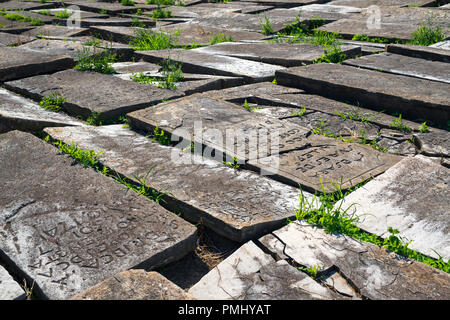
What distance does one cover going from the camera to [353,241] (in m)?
2.30

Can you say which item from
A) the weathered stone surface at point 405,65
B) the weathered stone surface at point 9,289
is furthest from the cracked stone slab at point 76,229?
the weathered stone surface at point 405,65

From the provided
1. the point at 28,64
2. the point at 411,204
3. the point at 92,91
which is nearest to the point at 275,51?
the point at 92,91

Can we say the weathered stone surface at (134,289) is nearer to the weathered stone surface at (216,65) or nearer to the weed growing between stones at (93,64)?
the weathered stone surface at (216,65)

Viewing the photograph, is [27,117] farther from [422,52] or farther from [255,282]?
[422,52]

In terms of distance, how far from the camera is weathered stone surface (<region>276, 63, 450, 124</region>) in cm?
381

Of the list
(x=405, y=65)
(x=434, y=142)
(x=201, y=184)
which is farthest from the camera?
(x=405, y=65)

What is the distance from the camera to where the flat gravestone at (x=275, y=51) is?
527 centimetres

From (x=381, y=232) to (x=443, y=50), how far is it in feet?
12.1

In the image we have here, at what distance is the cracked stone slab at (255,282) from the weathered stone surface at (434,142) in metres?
1.68

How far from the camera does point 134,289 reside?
1.88 meters

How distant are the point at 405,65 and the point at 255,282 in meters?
3.70

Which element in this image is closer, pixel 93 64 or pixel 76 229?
pixel 76 229

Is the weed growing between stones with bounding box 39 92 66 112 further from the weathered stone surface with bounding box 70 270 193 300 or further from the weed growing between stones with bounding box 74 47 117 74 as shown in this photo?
the weathered stone surface with bounding box 70 270 193 300
